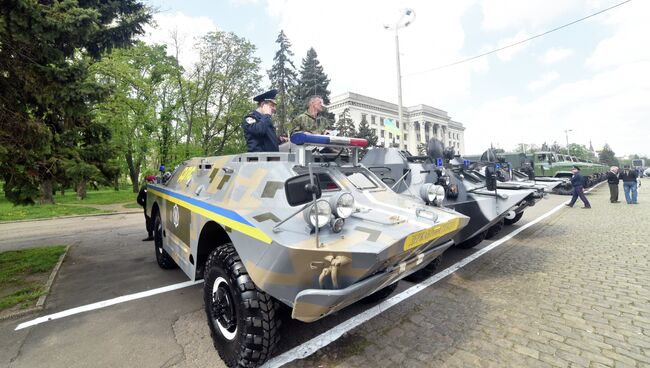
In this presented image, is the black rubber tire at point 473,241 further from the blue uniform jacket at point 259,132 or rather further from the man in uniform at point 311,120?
the blue uniform jacket at point 259,132

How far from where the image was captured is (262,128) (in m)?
4.26

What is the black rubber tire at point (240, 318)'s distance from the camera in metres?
2.60

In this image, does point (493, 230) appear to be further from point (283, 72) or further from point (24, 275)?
point (283, 72)

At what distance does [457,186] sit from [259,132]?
13.6 feet

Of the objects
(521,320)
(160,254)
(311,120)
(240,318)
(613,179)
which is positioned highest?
(311,120)

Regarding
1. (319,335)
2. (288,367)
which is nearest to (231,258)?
(288,367)

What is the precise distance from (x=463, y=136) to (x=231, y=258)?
105 m

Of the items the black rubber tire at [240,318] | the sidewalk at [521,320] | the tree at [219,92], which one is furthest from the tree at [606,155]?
the black rubber tire at [240,318]

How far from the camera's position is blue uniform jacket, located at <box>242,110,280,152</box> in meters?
4.28

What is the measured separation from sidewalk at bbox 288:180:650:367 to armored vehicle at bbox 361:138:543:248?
77cm

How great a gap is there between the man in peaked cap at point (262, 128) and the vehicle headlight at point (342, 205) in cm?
198

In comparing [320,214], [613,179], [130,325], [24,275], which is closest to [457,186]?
[320,214]

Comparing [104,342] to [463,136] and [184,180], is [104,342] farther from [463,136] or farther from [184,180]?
[463,136]

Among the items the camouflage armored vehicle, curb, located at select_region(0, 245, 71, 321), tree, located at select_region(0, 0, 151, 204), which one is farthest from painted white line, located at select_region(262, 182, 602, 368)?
tree, located at select_region(0, 0, 151, 204)
